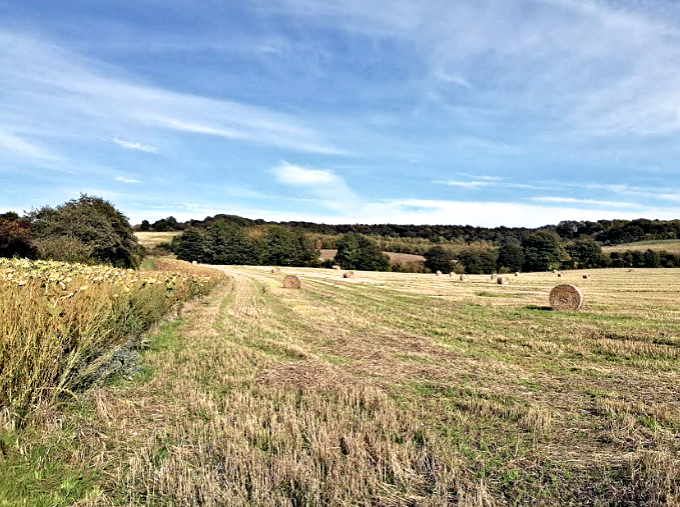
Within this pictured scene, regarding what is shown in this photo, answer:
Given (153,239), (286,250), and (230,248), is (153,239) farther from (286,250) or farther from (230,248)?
(286,250)

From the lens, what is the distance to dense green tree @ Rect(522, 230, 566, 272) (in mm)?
86062

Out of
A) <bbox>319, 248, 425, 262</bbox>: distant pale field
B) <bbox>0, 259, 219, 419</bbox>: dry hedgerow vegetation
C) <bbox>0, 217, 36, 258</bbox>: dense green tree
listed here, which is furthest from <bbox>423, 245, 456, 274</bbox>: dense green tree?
<bbox>0, 259, 219, 419</bbox>: dry hedgerow vegetation

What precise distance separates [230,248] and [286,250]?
11276mm

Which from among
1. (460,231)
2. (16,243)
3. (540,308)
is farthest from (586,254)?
(16,243)

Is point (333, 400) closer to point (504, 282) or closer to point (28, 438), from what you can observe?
point (28, 438)

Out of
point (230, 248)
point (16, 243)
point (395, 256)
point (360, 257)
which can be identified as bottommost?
point (360, 257)

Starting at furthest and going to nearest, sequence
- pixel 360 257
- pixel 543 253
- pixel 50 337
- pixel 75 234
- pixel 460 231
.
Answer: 1. pixel 460 231
2. pixel 543 253
3. pixel 360 257
4. pixel 75 234
5. pixel 50 337

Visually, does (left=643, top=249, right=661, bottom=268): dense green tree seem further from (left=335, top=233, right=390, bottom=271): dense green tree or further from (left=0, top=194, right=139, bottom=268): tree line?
(left=0, top=194, right=139, bottom=268): tree line

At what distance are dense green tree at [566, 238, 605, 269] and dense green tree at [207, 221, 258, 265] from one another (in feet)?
199

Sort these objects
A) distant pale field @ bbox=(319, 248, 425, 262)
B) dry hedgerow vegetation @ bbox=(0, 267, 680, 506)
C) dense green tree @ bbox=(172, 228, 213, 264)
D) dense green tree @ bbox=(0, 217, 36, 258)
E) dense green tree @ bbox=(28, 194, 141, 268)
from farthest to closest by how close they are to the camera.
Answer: dense green tree @ bbox=(172, 228, 213, 264), distant pale field @ bbox=(319, 248, 425, 262), dense green tree @ bbox=(0, 217, 36, 258), dense green tree @ bbox=(28, 194, 141, 268), dry hedgerow vegetation @ bbox=(0, 267, 680, 506)

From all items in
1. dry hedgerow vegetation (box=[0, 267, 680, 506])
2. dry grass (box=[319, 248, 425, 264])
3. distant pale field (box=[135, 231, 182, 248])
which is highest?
distant pale field (box=[135, 231, 182, 248])

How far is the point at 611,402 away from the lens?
7.30 meters

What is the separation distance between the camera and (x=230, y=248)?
92375mm

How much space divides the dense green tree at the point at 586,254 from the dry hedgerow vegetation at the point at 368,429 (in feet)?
262
